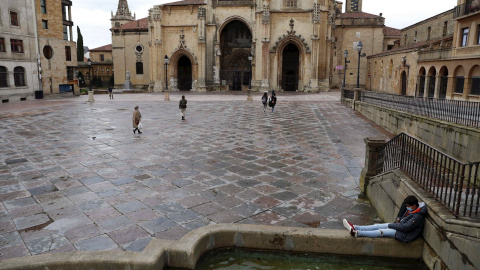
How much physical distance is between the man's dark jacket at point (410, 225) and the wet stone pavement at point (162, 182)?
1.06 meters

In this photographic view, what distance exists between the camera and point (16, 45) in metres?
30.6

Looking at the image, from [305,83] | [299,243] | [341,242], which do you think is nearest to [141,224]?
[299,243]

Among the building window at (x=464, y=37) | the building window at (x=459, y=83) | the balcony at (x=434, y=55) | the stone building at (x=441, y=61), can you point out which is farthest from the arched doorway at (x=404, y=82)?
the building window at (x=464, y=37)

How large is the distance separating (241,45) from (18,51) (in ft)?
80.7

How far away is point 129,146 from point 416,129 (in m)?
10.3

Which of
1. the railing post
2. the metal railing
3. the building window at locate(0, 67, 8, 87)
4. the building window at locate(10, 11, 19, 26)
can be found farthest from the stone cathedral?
the metal railing

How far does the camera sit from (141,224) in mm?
5992

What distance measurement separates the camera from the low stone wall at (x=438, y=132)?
884 cm

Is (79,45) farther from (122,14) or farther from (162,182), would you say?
(162,182)

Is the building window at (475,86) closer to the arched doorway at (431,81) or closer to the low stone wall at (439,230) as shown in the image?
the arched doorway at (431,81)

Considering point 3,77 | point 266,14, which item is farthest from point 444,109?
point 3,77

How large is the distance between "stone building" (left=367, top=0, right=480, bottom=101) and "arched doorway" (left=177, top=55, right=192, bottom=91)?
24206 millimetres

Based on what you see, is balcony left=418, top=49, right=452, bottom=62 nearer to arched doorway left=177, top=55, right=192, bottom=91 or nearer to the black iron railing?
the black iron railing

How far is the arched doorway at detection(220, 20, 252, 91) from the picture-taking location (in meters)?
43.9
